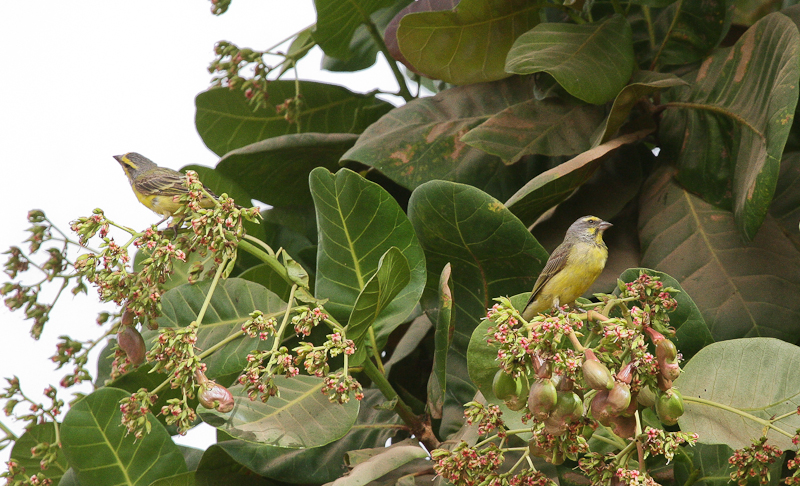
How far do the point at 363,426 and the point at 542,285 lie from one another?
457mm

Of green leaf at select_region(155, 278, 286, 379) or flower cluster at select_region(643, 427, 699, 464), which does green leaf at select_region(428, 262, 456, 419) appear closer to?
green leaf at select_region(155, 278, 286, 379)

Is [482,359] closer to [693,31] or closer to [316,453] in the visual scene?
[316,453]

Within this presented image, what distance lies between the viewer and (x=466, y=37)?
172cm

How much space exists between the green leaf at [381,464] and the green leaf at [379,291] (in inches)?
7.6

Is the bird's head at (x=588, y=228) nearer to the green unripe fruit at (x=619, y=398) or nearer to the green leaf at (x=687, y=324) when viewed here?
the green leaf at (x=687, y=324)

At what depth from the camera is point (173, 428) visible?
5.38 feet

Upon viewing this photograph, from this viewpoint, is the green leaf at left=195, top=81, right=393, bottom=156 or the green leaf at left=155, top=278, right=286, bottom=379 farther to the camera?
the green leaf at left=195, top=81, right=393, bottom=156

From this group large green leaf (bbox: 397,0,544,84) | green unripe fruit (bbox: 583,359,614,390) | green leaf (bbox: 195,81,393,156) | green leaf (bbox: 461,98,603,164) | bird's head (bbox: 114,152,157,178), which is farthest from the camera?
green leaf (bbox: 195,81,393,156)

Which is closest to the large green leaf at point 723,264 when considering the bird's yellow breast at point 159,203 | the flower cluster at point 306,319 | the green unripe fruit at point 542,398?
the green unripe fruit at point 542,398

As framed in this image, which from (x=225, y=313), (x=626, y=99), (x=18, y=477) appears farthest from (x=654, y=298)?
(x=18, y=477)

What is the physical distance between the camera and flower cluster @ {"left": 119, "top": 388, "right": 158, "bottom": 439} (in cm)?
119

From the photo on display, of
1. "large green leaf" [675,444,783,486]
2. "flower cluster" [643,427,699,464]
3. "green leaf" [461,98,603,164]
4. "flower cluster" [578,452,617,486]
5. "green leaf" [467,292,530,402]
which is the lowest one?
"large green leaf" [675,444,783,486]

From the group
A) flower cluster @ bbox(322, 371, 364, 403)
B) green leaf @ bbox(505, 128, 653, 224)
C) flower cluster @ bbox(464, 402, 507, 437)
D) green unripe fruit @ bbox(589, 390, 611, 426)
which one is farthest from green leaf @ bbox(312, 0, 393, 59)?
green unripe fruit @ bbox(589, 390, 611, 426)

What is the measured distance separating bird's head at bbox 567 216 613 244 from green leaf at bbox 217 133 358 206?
603mm
